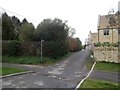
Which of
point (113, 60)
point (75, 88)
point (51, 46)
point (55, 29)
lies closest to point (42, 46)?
point (51, 46)

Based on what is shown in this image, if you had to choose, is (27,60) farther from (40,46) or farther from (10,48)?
(10,48)

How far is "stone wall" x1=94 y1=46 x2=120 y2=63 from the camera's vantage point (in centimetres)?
2976

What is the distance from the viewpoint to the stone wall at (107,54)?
29758mm

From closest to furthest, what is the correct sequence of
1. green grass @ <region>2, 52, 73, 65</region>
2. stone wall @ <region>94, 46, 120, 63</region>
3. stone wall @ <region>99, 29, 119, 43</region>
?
green grass @ <region>2, 52, 73, 65</region>
stone wall @ <region>94, 46, 120, 63</region>
stone wall @ <region>99, 29, 119, 43</region>

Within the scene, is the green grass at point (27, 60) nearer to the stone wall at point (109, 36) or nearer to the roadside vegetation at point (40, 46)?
the roadside vegetation at point (40, 46)

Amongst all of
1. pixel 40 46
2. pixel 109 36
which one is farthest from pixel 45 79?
pixel 109 36

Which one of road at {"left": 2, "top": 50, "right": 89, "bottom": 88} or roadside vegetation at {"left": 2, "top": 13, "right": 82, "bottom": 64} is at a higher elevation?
roadside vegetation at {"left": 2, "top": 13, "right": 82, "bottom": 64}

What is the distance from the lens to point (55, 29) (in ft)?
108

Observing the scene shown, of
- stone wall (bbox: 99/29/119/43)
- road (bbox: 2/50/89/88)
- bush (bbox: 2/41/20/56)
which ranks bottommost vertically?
road (bbox: 2/50/89/88)

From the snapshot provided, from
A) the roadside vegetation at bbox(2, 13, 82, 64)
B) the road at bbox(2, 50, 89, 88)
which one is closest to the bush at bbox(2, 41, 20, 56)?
the roadside vegetation at bbox(2, 13, 82, 64)

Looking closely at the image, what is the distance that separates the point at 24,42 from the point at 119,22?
70.6ft

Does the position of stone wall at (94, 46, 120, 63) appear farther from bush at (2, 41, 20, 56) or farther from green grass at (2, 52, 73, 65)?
bush at (2, 41, 20, 56)

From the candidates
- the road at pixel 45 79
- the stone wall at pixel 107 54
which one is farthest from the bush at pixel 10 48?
the stone wall at pixel 107 54

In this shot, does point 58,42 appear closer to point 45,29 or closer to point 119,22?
point 45,29
